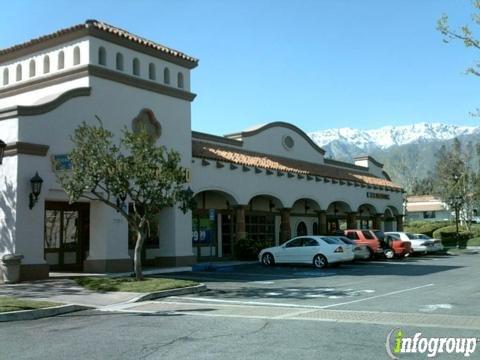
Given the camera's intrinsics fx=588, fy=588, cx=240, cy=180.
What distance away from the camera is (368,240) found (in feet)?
100

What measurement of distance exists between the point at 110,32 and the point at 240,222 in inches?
461

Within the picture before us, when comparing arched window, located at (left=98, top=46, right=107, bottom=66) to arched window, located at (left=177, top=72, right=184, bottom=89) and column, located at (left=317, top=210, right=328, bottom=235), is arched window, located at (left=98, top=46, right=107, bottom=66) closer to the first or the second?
arched window, located at (left=177, top=72, right=184, bottom=89)

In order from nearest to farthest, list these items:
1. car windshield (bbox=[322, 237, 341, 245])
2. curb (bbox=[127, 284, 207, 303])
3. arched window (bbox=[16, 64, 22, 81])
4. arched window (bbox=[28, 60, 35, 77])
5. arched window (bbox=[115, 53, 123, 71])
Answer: curb (bbox=[127, 284, 207, 303])
arched window (bbox=[115, 53, 123, 71])
arched window (bbox=[28, 60, 35, 77])
arched window (bbox=[16, 64, 22, 81])
car windshield (bbox=[322, 237, 341, 245])

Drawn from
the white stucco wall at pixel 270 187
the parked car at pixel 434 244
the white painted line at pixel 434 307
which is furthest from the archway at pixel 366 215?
the white painted line at pixel 434 307

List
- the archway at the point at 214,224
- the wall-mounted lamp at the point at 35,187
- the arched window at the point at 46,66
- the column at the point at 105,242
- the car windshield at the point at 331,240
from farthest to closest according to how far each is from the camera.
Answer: the archway at the point at 214,224 < the car windshield at the point at 331,240 < the arched window at the point at 46,66 < the column at the point at 105,242 < the wall-mounted lamp at the point at 35,187

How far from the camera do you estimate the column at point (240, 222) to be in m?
29.6

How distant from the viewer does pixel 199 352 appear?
8.17 m

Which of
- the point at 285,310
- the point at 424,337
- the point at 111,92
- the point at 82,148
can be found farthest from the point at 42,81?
the point at 424,337

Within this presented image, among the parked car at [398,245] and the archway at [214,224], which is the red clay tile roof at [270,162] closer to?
the archway at [214,224]

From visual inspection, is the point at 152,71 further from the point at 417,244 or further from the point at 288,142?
the point at 417,244

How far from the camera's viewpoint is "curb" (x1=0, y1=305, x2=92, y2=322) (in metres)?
11.7

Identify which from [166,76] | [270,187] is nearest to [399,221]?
[270,187]

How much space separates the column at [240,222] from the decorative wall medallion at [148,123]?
689 centimetres

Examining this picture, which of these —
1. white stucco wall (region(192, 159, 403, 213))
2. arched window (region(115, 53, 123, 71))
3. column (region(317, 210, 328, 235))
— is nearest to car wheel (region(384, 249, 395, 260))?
column (region(317, 210, 328, 235))
